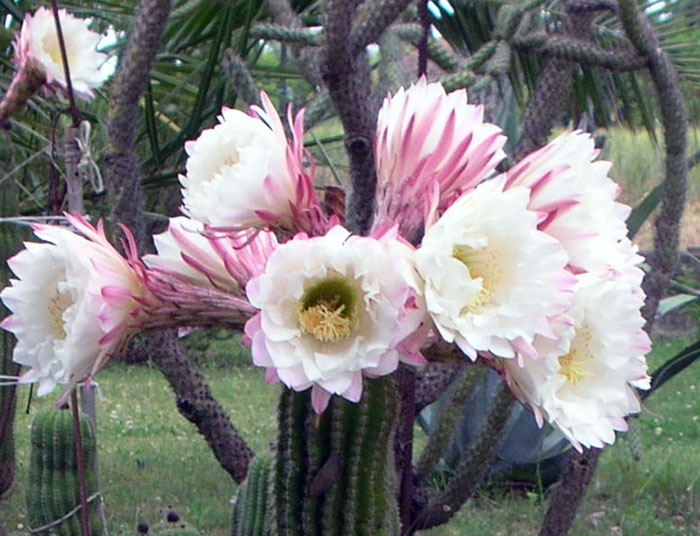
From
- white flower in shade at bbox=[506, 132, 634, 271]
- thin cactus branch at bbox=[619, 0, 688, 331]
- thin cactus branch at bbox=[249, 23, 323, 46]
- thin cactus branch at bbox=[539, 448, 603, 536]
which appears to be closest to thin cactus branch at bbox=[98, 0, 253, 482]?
thin cactus branch at bbox=[249, 23, 323, 46]

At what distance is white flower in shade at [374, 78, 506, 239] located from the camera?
3.78 feet

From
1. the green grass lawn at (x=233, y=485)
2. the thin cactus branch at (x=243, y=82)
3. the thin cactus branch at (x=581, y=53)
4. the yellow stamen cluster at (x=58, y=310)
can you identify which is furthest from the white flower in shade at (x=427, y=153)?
the green grass lawn at (x=233, y=485)

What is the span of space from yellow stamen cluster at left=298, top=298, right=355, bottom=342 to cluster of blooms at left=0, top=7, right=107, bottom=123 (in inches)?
46.9

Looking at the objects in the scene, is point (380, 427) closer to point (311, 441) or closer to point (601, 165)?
point (311, 441)

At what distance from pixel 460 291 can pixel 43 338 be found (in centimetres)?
46

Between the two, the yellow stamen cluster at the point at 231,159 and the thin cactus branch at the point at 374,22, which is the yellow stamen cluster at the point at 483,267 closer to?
the yellow stamen cluster at the point at 231,159

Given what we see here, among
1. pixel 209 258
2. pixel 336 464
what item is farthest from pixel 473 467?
pixel 209 258

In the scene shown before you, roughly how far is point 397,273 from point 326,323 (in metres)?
0.08

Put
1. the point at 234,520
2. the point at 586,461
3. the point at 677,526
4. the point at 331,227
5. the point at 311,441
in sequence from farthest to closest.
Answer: the point at 677,526
the point at 586,461
the point at 234,520
the point at 311,441
the point at 331,227

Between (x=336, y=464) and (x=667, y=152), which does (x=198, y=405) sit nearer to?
(x=667, y=152)

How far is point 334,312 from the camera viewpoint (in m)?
1.01

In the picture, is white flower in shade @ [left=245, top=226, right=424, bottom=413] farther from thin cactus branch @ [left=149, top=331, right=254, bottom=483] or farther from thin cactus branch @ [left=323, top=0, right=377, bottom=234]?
thin cactus branch @ [left=149, top=331, right=254, bottom=483]

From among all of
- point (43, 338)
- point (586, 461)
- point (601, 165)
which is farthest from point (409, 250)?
point (586, 461)

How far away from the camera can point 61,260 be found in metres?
1.11
